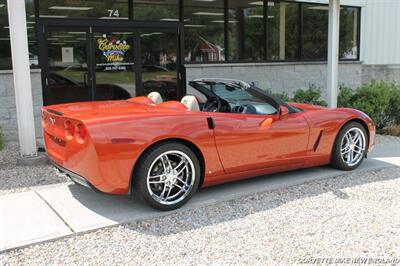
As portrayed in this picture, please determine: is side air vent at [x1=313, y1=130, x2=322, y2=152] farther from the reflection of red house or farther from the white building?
the reflection of red house

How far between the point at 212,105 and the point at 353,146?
1.93 m

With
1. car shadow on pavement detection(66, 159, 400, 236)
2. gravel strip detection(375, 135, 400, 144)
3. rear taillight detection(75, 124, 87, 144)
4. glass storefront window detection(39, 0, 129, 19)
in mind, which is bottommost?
gravel strip detection(375, 135, 400, 144)

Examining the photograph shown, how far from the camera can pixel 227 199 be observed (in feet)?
15.6

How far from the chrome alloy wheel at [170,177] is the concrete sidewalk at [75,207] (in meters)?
0.16

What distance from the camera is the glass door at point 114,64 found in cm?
915

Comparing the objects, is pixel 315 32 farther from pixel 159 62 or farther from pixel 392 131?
pixel 159 62

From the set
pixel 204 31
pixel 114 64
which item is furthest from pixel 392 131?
pixel 114 64

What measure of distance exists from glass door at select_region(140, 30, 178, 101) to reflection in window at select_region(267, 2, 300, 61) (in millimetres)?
2835

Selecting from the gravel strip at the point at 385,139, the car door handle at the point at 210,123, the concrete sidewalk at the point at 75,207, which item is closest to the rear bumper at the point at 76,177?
the concrete sidewalk at the point at 75,207

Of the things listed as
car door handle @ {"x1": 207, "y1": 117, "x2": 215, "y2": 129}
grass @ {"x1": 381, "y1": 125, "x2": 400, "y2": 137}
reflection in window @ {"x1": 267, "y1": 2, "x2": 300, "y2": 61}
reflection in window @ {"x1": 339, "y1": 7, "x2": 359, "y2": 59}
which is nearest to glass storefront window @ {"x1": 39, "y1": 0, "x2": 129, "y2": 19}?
reflection in window @ {"x1": 267, "y1": 2, "x2": 300, "y2": 61}

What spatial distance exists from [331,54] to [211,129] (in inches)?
185

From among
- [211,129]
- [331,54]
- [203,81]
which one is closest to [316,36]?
[331,54]

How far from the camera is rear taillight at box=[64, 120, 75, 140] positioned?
4.19 m

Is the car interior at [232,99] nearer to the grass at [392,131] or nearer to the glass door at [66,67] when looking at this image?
the glass door at [66,67]
